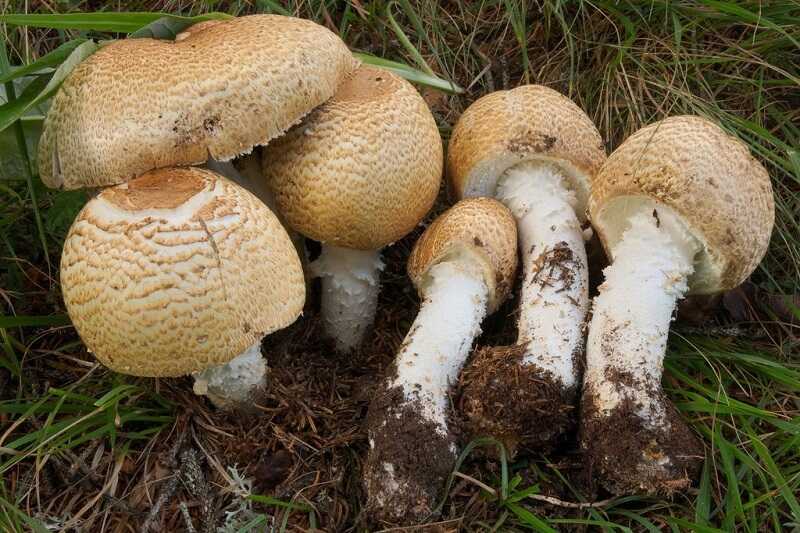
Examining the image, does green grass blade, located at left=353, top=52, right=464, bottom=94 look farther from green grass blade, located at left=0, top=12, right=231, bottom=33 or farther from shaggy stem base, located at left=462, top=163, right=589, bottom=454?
green grass blade, located at left=0, top=12, right=231, bottom=33

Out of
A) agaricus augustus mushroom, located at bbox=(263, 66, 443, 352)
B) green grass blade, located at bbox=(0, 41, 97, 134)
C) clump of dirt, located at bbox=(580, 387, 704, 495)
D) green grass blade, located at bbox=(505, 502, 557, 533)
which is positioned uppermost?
green grass blade, located at bbox=(0, 41, 97, 134)

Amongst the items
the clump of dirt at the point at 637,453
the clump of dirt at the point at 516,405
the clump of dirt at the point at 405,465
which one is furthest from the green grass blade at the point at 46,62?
the clump of dirt at the point at 637,453

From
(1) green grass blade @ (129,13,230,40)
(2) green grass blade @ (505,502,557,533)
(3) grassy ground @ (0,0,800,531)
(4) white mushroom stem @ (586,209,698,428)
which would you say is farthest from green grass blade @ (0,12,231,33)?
(2) green grass blade @ (505,502,557,533)

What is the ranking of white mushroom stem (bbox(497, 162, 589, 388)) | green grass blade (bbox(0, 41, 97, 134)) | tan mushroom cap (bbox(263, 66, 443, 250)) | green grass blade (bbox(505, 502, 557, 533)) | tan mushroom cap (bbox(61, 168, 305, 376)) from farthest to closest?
white mushroom stem (bbox(497, 162, 589, 388))
tan mushroom cap (bbox(263, 66, 443, 250))
green grass blade (bbox(0, 41, 97, 134))
green grass blade (bbox(505, 502, 557, 533))
tan mushroom cap (bbox(61, 168, 305, 376))

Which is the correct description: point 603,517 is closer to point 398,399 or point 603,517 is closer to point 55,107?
point 398,399

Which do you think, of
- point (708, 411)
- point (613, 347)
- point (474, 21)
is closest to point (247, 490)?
point (613, 347)

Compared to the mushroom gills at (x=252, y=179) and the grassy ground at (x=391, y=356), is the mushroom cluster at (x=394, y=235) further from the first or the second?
the grassy ground at (x=391, y=356)

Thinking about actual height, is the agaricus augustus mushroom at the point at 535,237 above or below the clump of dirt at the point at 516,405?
above

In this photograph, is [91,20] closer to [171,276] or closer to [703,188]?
[171,276]

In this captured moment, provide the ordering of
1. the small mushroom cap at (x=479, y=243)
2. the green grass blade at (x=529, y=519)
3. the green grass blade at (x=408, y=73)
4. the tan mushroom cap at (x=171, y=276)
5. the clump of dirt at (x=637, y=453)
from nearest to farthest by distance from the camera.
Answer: the tan mushroom cap at (x=171, y=276)
the green grass blade at (x=529, y=519)
the clump of dirt at (x=637, y=453)
the small mushroom cap at (x=479, y=243)
the green grass blade at (x=408, y=73)
